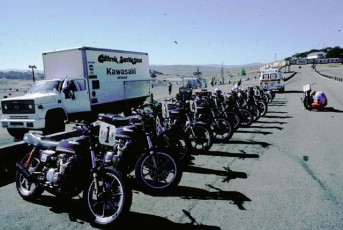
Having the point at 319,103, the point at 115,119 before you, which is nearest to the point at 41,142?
the point at 115,119

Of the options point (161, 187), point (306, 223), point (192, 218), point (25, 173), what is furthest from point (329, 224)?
point (25, 173)

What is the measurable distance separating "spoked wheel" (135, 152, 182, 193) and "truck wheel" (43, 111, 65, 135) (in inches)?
289

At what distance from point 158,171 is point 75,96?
28.1ft

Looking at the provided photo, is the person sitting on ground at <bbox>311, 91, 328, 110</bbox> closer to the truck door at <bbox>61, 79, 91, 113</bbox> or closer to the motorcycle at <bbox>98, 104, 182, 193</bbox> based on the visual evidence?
the truck door at <bbox>61, 79, 91, 113</bbox>

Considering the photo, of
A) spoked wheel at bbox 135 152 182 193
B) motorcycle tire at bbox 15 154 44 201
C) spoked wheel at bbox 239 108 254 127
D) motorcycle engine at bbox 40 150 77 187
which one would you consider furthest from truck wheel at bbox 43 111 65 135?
spoked wheel at bbox 135 152 182 193

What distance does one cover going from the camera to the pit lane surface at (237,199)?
427cm

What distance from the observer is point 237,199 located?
16.5ft

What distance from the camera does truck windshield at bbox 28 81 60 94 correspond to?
1220cm

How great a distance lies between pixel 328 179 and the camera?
18.9 ft

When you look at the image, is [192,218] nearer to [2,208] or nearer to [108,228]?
[108,228]

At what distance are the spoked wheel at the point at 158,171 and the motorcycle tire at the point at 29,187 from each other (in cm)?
174

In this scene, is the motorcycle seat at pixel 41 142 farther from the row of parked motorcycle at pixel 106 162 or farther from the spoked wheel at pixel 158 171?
the spoked wheel at pixel 158 171

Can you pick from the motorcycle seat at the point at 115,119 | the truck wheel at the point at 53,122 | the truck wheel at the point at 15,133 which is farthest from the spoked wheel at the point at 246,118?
the truck wheel at the point at 15,133

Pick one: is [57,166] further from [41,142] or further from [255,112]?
[255,112]
